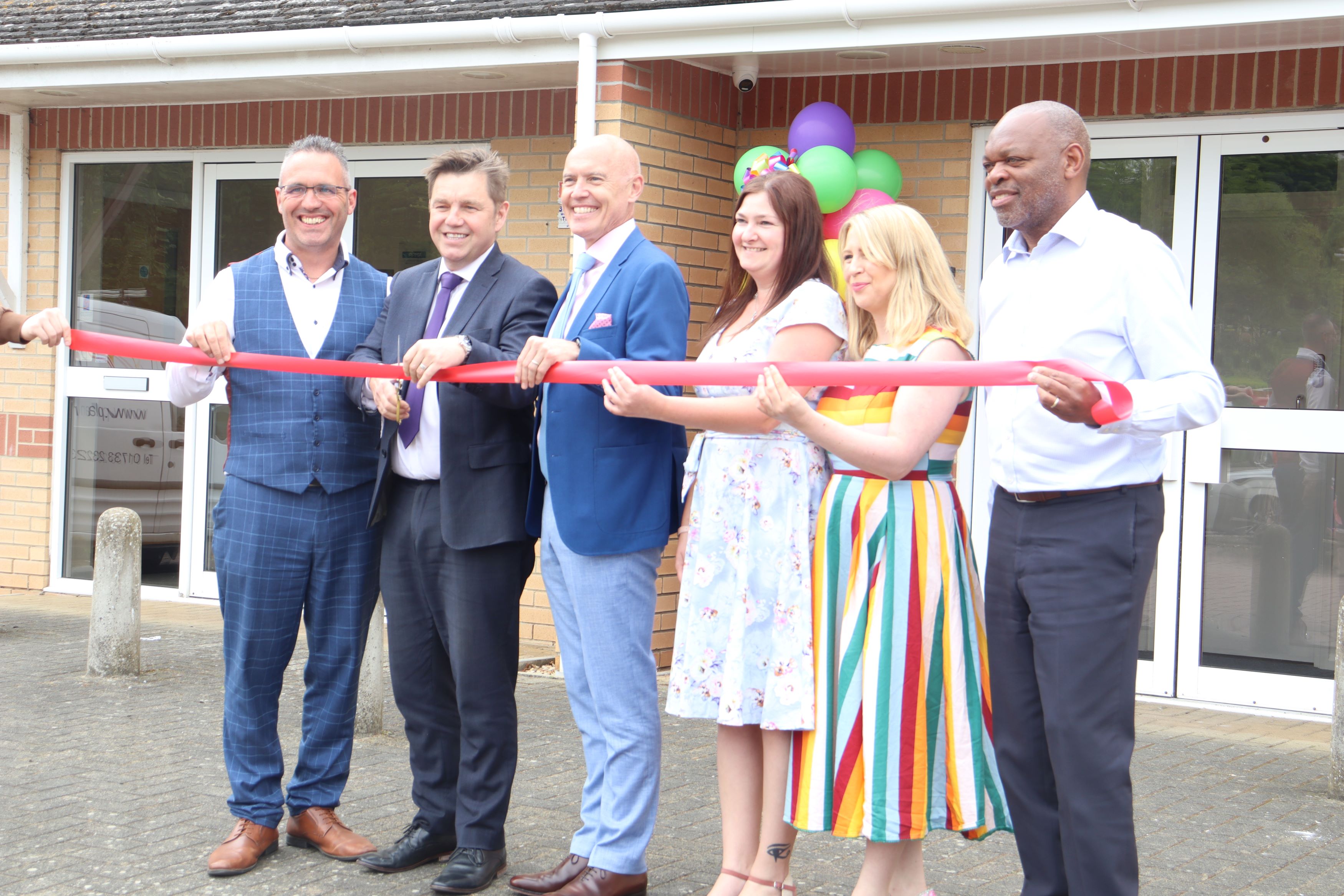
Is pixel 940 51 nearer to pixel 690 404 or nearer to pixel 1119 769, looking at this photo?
pixel 690 404

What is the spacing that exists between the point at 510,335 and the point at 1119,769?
6.82 feet

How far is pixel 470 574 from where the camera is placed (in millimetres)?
3961

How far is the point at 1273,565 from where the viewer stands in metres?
6.65

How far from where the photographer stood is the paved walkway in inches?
163

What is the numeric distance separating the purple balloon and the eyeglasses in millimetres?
2853

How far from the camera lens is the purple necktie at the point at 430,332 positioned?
13.3ft

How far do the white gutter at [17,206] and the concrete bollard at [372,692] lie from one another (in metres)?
4.95

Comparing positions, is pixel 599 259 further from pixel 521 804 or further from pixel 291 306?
pixel 521 804

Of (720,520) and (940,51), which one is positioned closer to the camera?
(720,520)

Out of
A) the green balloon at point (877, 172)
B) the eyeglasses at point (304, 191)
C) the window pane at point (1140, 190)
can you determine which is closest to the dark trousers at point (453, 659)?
the eyeglasses at point (304, 191)

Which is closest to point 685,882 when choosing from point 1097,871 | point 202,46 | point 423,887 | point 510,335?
point 423,887

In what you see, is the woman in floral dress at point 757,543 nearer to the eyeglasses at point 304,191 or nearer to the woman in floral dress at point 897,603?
the woman in floral dress at point 897,603

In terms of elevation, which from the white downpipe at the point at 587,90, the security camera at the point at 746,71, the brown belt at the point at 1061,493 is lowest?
the brown belt at the point at 1061,493

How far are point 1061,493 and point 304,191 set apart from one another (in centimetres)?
250
